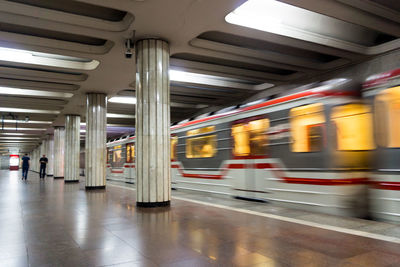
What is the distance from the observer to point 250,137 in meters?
8.80

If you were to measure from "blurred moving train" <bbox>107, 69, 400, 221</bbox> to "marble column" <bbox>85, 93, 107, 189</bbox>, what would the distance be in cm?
700

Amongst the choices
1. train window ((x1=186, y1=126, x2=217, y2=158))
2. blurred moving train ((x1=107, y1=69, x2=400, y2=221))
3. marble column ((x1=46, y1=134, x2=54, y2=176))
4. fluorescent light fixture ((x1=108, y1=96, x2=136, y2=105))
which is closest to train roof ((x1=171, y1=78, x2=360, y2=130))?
blurred moving train ((x1=107, y1=69, x2=400, y2=221))

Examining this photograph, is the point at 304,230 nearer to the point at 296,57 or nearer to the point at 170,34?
the point at 170,34

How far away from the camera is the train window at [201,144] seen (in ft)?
34.0

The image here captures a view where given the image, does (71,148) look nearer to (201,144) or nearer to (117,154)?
(117,154)

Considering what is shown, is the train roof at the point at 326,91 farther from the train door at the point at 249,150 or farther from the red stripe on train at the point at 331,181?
the red stripe on train at the point at 331,181

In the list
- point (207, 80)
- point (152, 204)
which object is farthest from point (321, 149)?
point (207, 80)

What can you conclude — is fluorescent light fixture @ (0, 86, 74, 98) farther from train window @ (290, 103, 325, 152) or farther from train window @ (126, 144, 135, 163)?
train window @ (290, 103, 325, 152)

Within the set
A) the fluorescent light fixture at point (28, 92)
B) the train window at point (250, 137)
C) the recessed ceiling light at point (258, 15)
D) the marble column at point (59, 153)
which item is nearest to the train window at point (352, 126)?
the train window at point (250, 137)

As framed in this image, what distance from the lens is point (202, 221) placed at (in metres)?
6.30

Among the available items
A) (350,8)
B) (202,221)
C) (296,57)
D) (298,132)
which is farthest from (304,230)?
(296,57)

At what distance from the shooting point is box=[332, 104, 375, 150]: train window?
6.43m

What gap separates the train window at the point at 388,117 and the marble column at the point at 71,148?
59.8 ft

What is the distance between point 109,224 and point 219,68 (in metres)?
8.08
